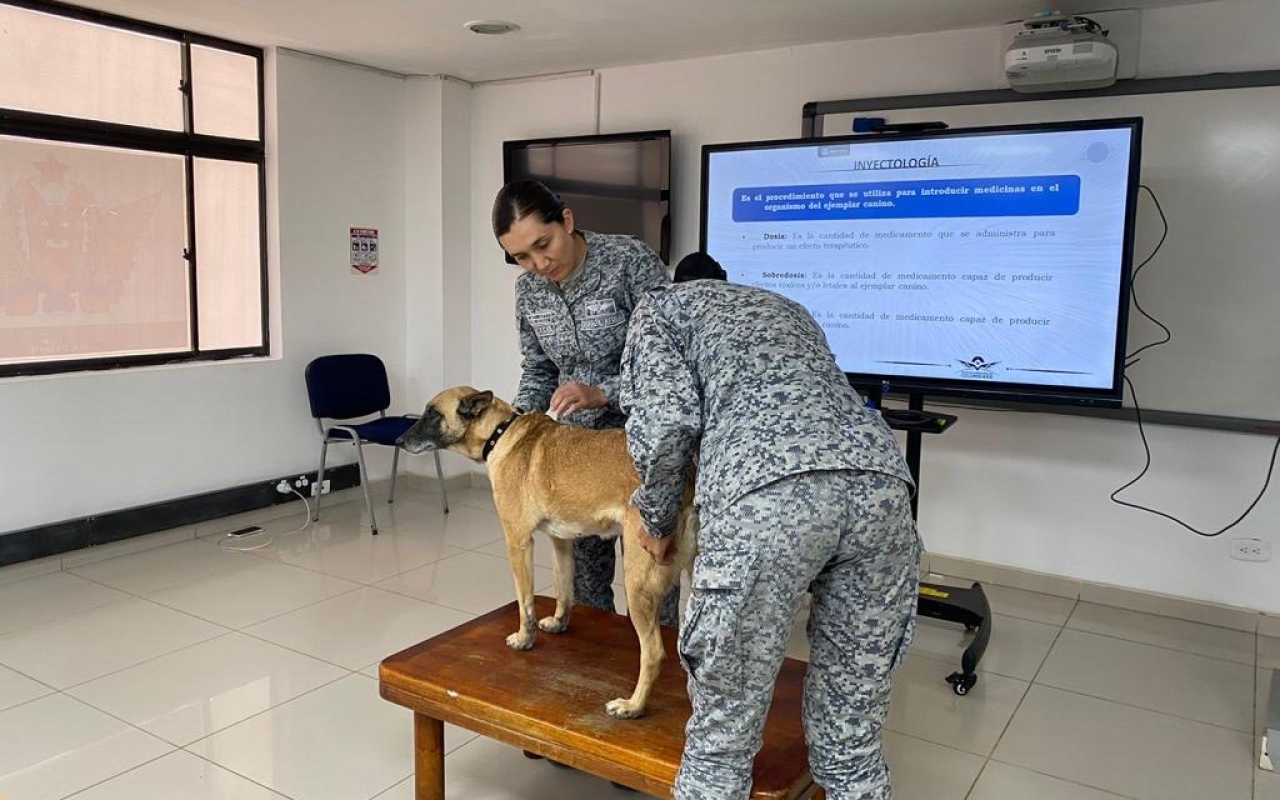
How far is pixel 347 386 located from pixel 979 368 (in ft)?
11.4

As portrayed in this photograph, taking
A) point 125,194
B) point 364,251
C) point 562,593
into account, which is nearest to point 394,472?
point 364,251

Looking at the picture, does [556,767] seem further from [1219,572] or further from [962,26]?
[962,26]

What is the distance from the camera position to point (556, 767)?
2709 mm

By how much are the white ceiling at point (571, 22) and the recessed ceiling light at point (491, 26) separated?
0.21ft

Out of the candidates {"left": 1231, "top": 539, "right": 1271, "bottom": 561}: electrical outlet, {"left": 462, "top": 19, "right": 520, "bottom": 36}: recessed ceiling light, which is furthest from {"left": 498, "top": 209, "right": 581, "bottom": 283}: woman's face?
{"left": 1231, "top": 539, "right": 1271, "bottom": 561}: electrical outlet

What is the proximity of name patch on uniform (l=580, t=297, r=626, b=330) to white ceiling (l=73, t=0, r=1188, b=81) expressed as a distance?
2030mm

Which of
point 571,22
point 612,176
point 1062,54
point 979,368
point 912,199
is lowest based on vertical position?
point 979,368

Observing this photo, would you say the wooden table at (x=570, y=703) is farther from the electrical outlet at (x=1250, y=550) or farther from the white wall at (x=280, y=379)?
the white wall at (x=280, y=379)

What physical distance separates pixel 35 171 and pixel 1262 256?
531 cm

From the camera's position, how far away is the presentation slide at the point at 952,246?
3.37 m

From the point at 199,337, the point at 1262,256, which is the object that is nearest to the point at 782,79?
the point at 1262,256

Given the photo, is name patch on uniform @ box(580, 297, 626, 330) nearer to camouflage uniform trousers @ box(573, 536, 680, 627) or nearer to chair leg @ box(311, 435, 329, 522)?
camouflage uniform trousers @ box(573, 536, 680, 627)

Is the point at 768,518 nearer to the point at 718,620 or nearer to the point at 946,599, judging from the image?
the point at 718,620

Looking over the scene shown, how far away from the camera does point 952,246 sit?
141 inches
